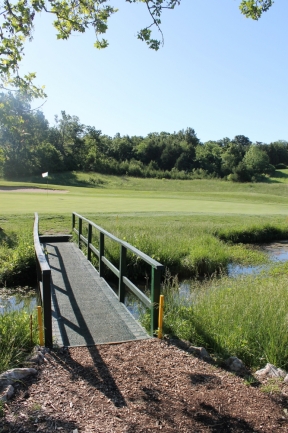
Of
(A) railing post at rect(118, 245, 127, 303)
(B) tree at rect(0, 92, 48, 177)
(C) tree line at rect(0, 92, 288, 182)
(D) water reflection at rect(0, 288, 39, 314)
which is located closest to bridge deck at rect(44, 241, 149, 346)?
(A) railing post at rect(118, 245, 127, 303)

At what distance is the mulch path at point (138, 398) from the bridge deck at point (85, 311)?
0.69m

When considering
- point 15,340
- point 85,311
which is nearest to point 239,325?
point 85,311

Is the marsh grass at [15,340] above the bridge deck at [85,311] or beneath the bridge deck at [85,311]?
above

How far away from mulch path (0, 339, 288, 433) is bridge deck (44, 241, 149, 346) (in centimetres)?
69

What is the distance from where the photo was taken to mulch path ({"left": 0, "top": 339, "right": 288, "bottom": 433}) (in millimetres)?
3141

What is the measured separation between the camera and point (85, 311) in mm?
6355

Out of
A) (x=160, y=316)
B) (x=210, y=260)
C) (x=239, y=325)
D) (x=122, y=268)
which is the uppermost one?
(x=122, y=268)

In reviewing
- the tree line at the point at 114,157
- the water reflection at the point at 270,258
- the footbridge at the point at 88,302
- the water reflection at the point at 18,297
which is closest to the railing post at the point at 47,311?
the footbridge at the point at 88,302

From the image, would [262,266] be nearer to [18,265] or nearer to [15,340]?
[18,265]

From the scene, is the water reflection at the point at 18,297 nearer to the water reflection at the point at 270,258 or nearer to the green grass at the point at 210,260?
the green grass at the point at 210,260

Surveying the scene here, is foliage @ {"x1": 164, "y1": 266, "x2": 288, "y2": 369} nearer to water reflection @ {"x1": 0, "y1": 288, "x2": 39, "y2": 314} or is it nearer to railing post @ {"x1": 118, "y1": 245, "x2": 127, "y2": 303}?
railing post @ {"x1": 118, "y1": 245, "x2": 127, "y2": 303}

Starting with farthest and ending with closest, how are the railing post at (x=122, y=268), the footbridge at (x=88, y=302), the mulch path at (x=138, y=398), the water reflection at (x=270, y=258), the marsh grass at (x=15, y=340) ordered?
the water reflection at (x=270, y=258), the railing post at (x=122, y=268), the footbridge at (x=88, y=302), the marsh grass at (x=15, y=340), the mulch path at (x=138, y=398)

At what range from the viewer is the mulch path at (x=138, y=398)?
3.14 m

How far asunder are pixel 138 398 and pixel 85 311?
9.67ft
